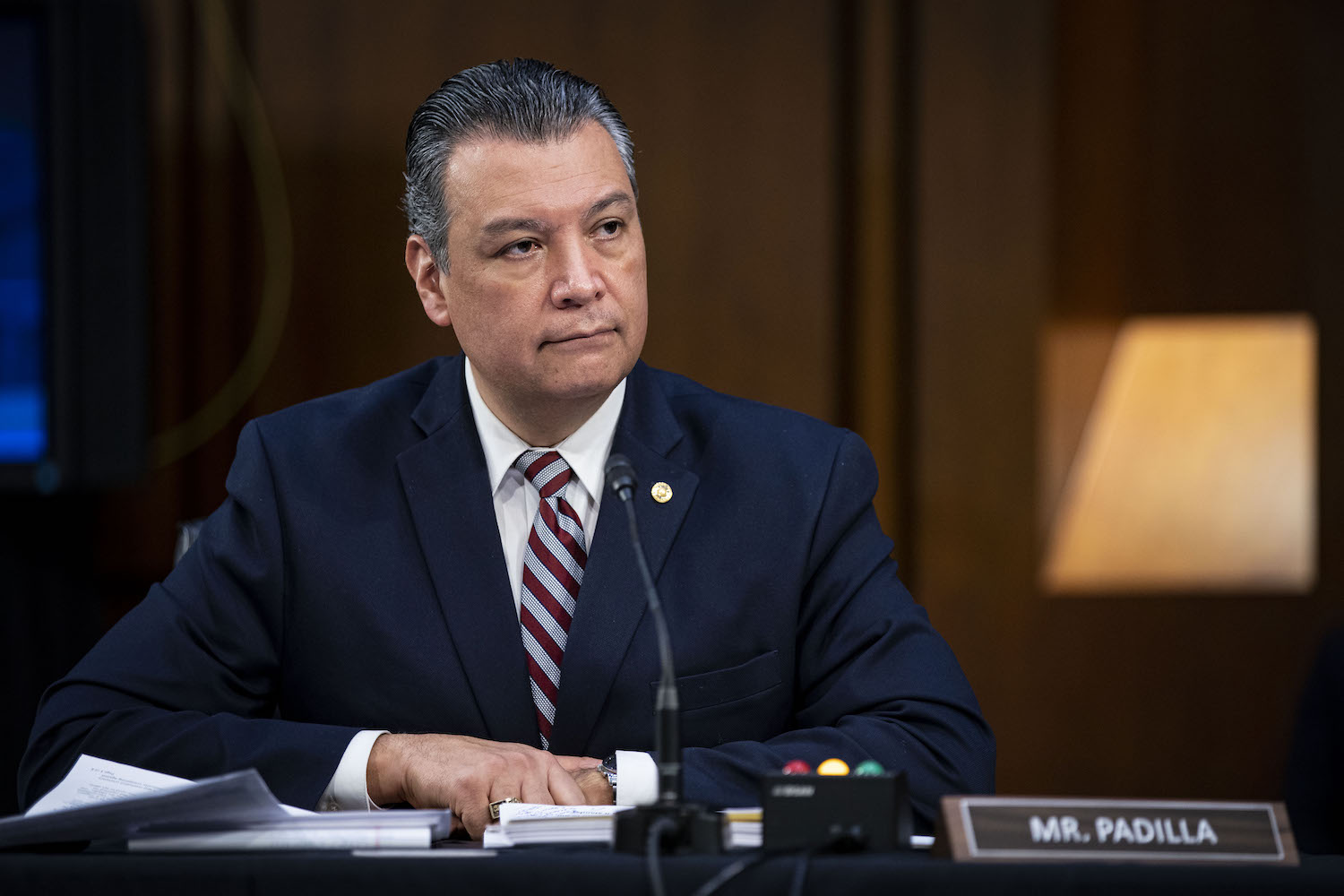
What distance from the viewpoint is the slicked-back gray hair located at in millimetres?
1814

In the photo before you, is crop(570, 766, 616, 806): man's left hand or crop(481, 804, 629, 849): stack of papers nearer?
crop(481, 804, 629, 849): stack of papers

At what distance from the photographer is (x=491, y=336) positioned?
1.84m

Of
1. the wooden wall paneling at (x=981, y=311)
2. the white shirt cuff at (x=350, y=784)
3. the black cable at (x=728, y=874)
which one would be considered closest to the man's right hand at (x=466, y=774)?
the white shirt cuff at (x=350, y=784)

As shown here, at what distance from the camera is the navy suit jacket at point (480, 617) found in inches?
67.3

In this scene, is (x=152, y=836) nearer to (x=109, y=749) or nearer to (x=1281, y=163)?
(x=109, y=749)

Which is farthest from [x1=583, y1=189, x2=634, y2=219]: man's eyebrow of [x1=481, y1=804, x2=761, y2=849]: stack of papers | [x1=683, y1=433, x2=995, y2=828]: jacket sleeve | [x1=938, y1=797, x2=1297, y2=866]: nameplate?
[x1=938, y1=797, x2=1297, y2=866]: nameplate

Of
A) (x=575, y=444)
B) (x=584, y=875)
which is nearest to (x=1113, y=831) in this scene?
(x=584, y=875)

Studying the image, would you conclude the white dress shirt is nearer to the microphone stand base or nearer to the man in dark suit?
the man in dark suit

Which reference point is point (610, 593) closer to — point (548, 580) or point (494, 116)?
point (548, 580)

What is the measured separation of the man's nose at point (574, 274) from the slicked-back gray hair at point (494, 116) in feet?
0.46

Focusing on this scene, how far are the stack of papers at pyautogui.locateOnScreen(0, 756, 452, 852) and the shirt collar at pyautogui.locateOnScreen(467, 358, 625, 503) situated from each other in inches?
27.4

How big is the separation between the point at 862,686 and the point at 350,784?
1.97ft

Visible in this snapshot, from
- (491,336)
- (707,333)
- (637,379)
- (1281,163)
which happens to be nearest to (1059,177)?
A: (1281,163)

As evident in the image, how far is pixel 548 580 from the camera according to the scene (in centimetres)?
183
